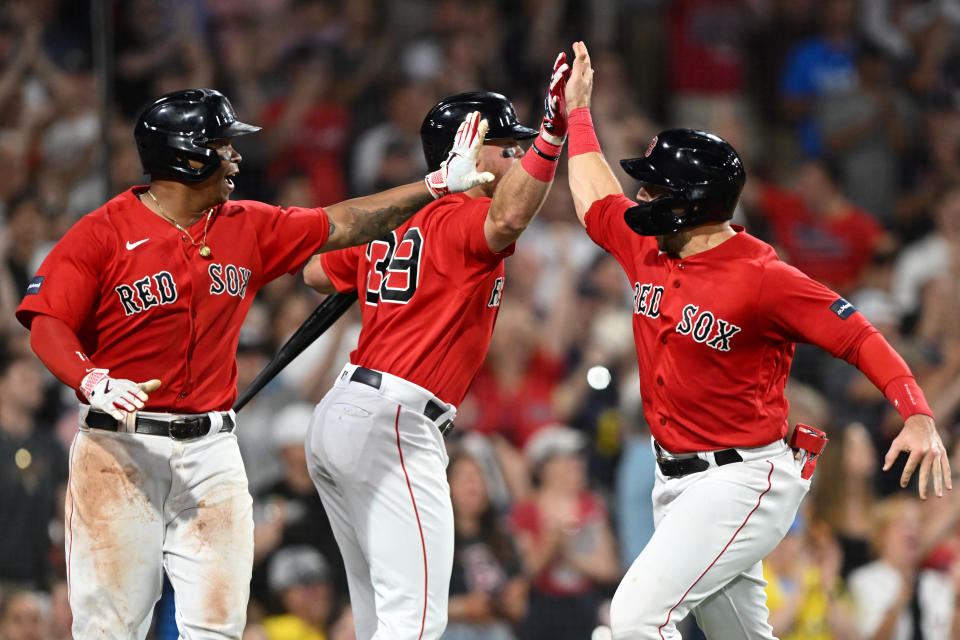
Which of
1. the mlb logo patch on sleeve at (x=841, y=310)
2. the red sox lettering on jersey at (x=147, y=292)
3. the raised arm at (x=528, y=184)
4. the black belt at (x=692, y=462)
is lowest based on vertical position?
the black belt at (x=692, y=462)

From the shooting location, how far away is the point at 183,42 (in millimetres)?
8398

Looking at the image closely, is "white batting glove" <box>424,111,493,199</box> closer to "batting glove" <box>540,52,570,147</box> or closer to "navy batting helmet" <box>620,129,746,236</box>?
"batting glove" <box>540,52,570,147</box>

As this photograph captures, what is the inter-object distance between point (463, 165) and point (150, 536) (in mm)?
1576

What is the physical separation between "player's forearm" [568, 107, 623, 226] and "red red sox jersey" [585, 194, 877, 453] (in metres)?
0.49

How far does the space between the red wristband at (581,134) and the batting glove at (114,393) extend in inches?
74.8

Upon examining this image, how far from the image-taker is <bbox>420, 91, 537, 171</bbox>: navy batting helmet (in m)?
4.59

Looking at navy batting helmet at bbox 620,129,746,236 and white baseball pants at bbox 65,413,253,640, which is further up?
navy batting helmet at bbox 620,129,746,236

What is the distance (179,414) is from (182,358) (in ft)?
0.60

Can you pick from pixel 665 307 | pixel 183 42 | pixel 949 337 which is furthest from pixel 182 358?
pixel 949 337

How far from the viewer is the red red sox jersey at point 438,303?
4.34 m

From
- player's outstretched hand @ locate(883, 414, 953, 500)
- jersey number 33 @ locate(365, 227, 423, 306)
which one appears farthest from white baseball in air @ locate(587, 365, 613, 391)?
player's outstretched hand @ locate(883, 414, 953, 500)

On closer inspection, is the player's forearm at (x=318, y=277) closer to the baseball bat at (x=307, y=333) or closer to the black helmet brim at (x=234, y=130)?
the baseball bat at (x=307, y=333)

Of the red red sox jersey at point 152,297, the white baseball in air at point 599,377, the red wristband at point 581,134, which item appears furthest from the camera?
the white baseball in air at point 599,377

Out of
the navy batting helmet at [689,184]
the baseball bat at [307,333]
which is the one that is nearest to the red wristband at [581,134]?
the navy batting helmet at [689,184]
